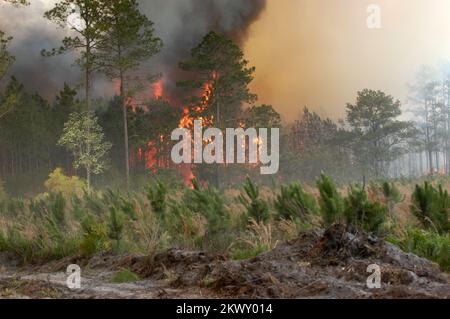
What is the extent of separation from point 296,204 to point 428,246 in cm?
410

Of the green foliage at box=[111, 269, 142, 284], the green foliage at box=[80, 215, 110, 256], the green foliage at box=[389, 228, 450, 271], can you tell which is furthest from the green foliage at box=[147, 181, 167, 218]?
the green foliage at box=[389, 228, 450, 271]

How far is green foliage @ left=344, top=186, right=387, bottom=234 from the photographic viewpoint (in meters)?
9.97

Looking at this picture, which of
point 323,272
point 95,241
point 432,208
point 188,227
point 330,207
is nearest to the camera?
point 323,272

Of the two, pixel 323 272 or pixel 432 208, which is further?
pixel 432 208

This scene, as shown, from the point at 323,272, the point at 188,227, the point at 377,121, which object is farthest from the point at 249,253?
the point at 377,121

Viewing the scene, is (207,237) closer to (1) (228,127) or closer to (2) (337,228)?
(2) (337,228)

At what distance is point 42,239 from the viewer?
12.6m

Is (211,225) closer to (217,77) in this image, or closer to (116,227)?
(116,227)

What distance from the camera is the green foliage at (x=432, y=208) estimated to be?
423 inches

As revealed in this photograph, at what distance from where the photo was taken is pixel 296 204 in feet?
40.5

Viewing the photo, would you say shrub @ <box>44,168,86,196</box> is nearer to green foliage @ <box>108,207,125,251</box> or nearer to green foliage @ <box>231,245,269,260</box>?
green foliage @ <box>108,207,125,251</box>

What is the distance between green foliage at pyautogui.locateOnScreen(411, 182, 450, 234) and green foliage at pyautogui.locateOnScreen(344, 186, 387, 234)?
1306 mm

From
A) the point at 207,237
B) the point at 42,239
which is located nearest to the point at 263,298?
the point at 207,237

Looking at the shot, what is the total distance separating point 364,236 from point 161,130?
3086cm
